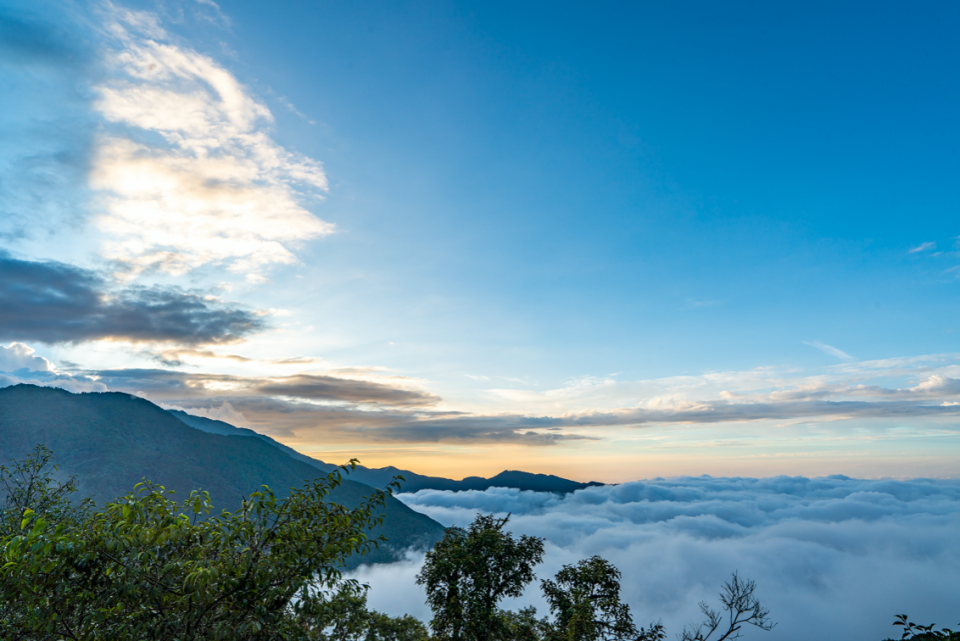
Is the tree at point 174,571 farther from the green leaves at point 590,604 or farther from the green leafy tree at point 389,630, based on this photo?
the green leafy tree at point 389,630

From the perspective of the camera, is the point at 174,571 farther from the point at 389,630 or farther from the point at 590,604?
the point at 389,630

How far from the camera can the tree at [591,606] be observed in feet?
61.1

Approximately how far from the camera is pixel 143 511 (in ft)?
23.3

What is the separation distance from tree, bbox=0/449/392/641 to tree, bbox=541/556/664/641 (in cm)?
1494

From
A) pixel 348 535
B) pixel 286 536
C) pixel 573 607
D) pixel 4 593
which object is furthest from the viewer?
pixel 573 607

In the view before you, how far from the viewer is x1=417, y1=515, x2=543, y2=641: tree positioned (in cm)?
2080

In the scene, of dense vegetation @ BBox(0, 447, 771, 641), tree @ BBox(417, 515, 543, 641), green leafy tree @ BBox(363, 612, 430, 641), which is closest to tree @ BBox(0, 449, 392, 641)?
dense vegetation @ BBox(0, 447, 771, 641)

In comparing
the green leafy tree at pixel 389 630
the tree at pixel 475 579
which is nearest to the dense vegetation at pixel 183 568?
the tree at pixel 475 579

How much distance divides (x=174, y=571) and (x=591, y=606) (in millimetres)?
18862

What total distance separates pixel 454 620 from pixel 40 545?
771 inches

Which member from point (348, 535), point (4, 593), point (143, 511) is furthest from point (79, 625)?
point (348, 535)

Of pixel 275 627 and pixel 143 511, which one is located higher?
pixel 143 511

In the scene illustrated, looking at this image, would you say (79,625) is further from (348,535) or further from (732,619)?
(732,619)

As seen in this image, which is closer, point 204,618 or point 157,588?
point 157,588
